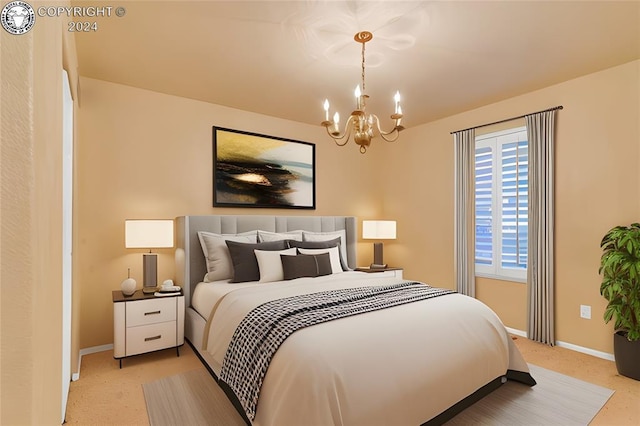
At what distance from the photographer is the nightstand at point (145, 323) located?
2.87 metres

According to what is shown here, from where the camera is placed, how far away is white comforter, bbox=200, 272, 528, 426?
155cm

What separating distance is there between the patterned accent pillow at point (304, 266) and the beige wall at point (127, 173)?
1.21 meters

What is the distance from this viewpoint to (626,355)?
271 cm

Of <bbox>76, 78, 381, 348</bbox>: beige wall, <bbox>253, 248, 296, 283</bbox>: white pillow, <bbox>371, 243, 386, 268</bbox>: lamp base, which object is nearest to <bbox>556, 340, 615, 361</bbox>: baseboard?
<bbox>371, 243, 386, 268</bbox>: lamp base

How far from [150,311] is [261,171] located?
83.5 inches

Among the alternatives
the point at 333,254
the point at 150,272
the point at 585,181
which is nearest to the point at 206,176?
the point at 150,272

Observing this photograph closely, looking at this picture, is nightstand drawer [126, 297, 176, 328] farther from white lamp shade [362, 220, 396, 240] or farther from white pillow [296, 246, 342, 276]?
white lamp shade [362, 220, 396, 240]

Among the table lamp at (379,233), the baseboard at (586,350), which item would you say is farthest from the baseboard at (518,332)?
the table lamp at (379,233)

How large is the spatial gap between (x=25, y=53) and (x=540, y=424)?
2966 millimetres

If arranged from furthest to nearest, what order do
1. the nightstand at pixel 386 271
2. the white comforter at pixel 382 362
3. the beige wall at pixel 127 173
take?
the nightstand at pixel 386 271 < the beige wall at pixel 127 173 < the white comforter at pixel 382 362

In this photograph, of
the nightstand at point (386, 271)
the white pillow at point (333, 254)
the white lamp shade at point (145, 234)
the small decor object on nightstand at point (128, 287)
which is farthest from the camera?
the nightstand at point (386, 271)

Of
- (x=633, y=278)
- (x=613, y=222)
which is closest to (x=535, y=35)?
(x=613, y=222)

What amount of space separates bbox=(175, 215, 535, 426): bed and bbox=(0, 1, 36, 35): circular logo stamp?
5.15ft

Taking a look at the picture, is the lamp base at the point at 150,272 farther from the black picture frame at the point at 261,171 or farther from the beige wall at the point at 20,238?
the beige wall at the point at 20,238
